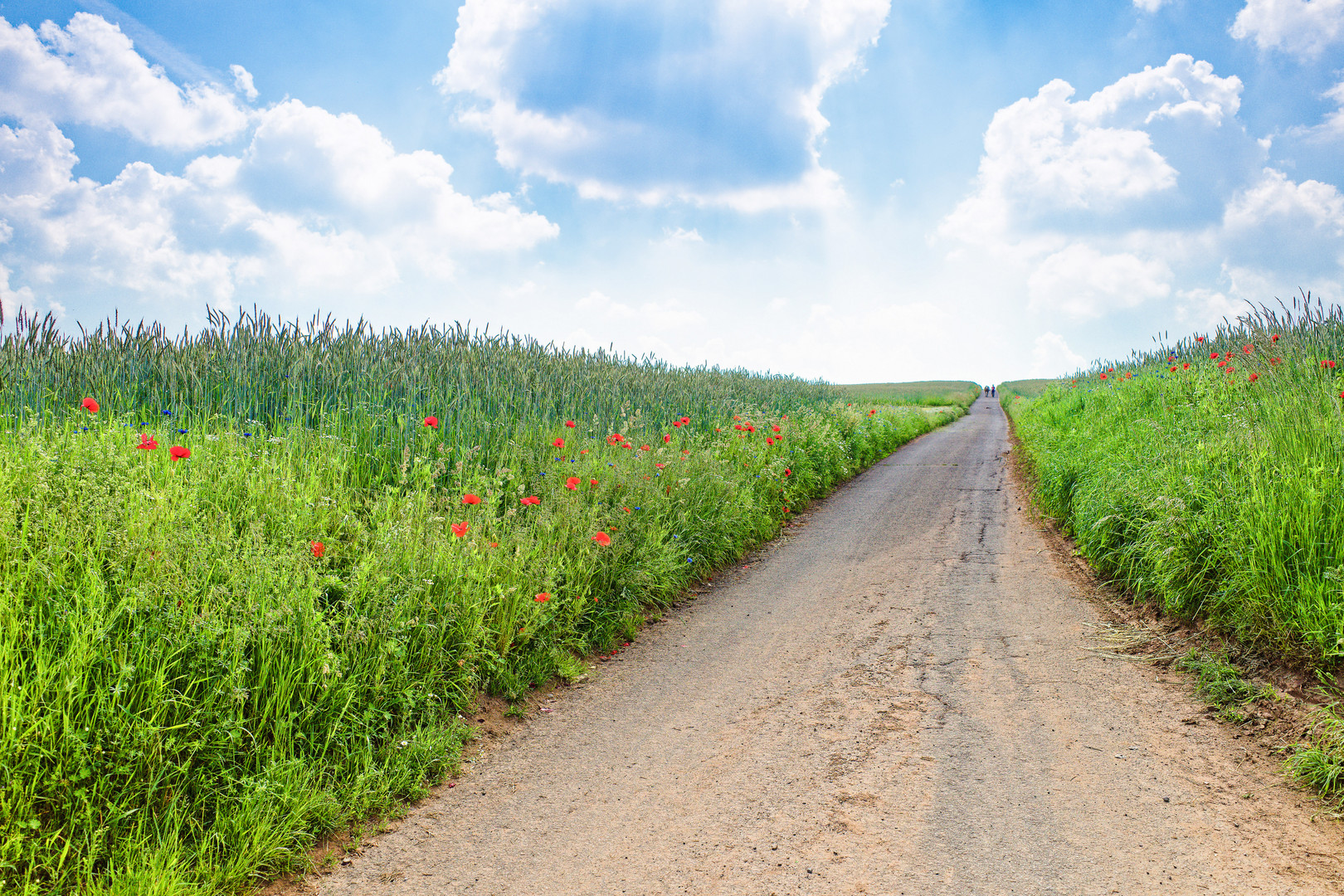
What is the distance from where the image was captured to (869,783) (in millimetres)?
3469

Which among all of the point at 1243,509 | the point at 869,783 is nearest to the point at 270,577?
the point at 869,783

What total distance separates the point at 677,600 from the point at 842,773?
3.21m

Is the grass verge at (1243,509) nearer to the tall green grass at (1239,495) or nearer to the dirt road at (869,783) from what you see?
the tall green grass at (1239,495)

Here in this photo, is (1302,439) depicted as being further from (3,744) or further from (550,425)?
(3,744)

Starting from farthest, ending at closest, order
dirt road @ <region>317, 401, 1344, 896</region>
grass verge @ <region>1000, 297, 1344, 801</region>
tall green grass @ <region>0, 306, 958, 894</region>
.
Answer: grass verge @ <region>1000, 297, 1344, 801</region> → dirt road @ <region>317, 401, 1344, 896</region> → tall green grass @ <region>0, 306, 958, 894</region>

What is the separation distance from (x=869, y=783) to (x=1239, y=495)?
4108mm

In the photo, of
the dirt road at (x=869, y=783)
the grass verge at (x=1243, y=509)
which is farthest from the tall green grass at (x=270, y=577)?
the grass verge at (x=1243, y=509)

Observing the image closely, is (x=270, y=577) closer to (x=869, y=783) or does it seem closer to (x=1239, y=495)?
(x=869, y=783)

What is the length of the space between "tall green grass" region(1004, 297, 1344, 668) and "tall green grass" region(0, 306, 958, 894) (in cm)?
403

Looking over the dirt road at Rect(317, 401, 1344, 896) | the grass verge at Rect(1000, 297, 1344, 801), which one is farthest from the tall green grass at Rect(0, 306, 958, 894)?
the grass verge at Rect(1000, 297, 1344, 801)

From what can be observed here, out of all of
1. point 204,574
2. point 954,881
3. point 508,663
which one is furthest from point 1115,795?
point 204,574

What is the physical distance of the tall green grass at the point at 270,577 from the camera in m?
2.80

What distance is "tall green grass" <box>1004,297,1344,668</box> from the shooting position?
4559 millimetres

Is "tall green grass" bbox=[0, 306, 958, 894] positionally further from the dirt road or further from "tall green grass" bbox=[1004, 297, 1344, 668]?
"tall green grass" bbox=[1004, 297, 1344, 668]
